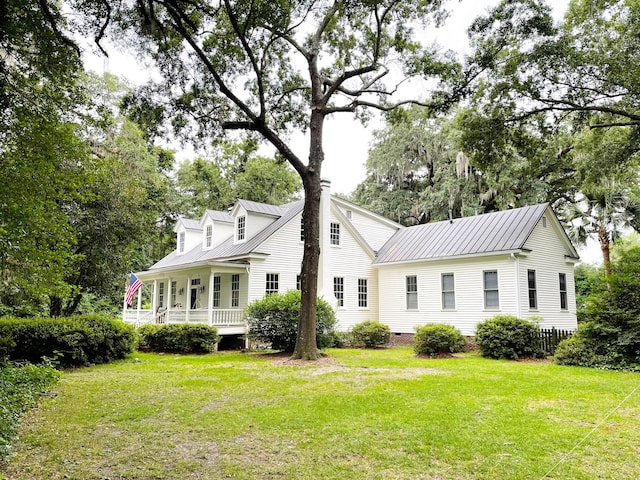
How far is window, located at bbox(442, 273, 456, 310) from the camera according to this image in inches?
673

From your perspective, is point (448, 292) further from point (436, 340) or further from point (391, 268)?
point (436, 340)

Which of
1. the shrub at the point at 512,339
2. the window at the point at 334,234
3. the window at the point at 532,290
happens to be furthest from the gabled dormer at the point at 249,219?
the window at the point at 532,290

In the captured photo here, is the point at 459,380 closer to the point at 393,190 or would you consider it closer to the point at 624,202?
the point at 624,202

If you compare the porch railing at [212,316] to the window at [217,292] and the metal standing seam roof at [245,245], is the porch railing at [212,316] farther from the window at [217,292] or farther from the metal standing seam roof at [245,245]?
the metal standing seam roof at [245,245]

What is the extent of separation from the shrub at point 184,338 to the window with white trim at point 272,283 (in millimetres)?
2914

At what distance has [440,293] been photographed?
17.5 m

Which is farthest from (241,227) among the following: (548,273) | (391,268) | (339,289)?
(548,273)

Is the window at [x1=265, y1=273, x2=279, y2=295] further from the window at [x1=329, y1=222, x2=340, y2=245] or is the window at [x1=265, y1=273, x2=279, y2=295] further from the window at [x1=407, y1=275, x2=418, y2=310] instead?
the window at [x1=407, y1=275, x2=418, y2=310]

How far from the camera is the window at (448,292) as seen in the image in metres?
17.1

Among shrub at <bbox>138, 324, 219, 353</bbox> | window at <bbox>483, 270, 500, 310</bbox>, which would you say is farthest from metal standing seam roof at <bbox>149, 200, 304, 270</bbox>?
window at <bbox>483, 270, 500, 310</bbox>

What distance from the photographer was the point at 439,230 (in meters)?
19.2

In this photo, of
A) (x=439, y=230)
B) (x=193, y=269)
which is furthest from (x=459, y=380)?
(x=193, y=269)

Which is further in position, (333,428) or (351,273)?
(351,273)

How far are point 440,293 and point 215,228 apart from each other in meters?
10.8
